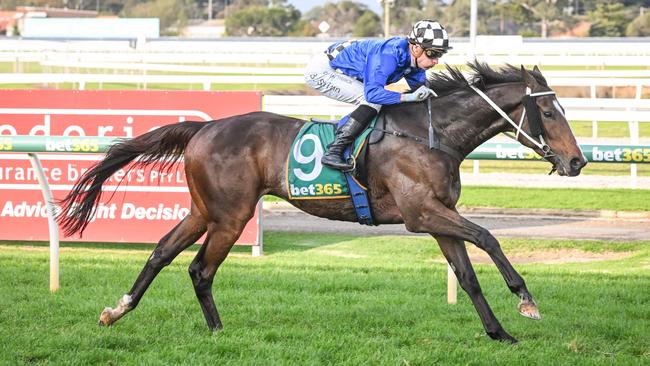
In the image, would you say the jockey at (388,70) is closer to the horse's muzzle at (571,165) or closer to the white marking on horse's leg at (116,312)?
the horse's muzzle at (571,165)

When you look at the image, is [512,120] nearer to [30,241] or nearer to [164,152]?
[164,152]

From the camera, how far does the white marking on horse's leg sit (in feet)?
21.1

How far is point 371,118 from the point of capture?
646 centimetres

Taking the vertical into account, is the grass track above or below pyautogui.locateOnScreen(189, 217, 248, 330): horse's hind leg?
below

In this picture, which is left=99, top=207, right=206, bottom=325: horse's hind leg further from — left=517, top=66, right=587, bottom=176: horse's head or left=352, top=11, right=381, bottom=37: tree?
left=352, top=11, right=381, bottom=37: tree

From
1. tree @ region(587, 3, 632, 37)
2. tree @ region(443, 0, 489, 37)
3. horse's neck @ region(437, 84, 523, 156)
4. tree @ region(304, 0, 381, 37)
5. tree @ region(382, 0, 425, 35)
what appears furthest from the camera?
tree @ region(304, 0, 381, 37)

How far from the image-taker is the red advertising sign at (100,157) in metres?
9.98

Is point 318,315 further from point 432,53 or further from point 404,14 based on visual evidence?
point 404,14

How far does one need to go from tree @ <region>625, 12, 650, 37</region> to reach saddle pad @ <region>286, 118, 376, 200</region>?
56094 millimetres

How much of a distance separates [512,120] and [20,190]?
221 inches

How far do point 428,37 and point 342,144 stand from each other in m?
0.83

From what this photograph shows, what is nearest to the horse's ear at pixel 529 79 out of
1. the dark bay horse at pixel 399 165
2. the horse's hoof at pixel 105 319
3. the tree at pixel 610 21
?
the dark bay horse at pixel 399 165

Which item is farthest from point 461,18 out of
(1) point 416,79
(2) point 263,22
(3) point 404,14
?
(1) point 416,79


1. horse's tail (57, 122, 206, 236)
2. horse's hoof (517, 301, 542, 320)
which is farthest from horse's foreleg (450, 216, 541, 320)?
horse's tail (57, 122, 206, 236)
